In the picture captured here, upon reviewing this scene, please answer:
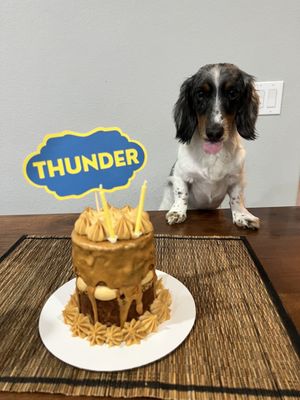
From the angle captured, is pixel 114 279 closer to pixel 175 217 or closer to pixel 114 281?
pixel 114 281

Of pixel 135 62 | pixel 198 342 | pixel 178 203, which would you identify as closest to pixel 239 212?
pixel 178 203

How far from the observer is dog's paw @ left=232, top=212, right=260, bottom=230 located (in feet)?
3.34

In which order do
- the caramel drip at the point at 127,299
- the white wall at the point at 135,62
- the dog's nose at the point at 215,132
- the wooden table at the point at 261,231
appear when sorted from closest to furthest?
the caramel drip at the point at 127,299, the wooden table at the point at 261,231, the dog's nose at the point at 215,132, the white wall at the point at 135,62

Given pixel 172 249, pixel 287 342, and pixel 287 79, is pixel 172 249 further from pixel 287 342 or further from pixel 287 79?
pixel 287 79

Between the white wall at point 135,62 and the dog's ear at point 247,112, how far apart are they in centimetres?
44

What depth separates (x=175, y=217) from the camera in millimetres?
1073

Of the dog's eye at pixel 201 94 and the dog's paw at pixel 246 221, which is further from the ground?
the dog's eye at pixel 201 94

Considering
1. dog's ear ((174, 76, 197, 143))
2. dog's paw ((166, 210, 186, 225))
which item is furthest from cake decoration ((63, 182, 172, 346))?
dog's ear ((174, 76, 197, 143))

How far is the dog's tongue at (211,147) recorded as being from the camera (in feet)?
3.44

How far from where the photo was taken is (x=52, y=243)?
0.94 m

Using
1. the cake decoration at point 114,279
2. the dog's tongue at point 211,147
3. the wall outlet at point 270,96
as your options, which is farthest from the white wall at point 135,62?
the cake decoration at point 114,279

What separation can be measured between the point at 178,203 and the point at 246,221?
247 millimetres

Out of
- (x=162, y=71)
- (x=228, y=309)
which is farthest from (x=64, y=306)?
(x=162, y=71)

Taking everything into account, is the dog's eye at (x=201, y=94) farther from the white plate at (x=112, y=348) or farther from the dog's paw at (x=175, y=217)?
the white plate at (x=112, y=348)
